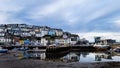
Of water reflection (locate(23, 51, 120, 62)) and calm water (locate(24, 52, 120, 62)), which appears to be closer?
calm water (locate(24, 52, 120, 62))

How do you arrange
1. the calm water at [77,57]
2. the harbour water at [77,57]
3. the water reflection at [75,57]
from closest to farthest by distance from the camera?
1. the harbour water at [77,57]
2. the calm water at [77,57]
3. the water reflection at [75,57]

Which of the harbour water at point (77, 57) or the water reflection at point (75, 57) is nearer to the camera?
the harbour water at point (77, 57)

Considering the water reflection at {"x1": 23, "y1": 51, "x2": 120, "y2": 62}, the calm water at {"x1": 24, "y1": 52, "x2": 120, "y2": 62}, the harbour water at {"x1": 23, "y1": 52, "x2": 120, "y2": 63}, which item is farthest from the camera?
the water reflection at {"x1": 23, "y1": 51, "x2": 120, "y2": 62}

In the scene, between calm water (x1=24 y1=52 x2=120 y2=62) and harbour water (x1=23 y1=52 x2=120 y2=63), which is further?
calm water (x1=24 y1=52 x2=120 y2=62)

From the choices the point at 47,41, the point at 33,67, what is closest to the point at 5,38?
the point at 47,41

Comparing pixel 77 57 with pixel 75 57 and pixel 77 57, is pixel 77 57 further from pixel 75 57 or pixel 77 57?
pixel 75 57

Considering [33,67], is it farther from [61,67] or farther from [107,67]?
[107,67]

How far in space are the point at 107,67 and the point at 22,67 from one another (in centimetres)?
972

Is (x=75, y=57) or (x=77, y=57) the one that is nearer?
(x=75, y=57)

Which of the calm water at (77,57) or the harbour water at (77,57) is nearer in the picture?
the harbour water at (77,57)

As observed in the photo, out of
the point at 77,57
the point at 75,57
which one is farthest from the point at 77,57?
the point at 75,57

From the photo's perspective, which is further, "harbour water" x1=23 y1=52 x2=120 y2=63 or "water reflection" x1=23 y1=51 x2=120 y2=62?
"water reflection" x1=23 y1=51 x2=120 y2=62

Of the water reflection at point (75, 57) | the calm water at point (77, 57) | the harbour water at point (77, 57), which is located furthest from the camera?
the water reflection at point (75, 57)

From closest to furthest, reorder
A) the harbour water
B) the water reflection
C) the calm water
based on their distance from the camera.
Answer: the harbour water → the calm water → the water reflection
